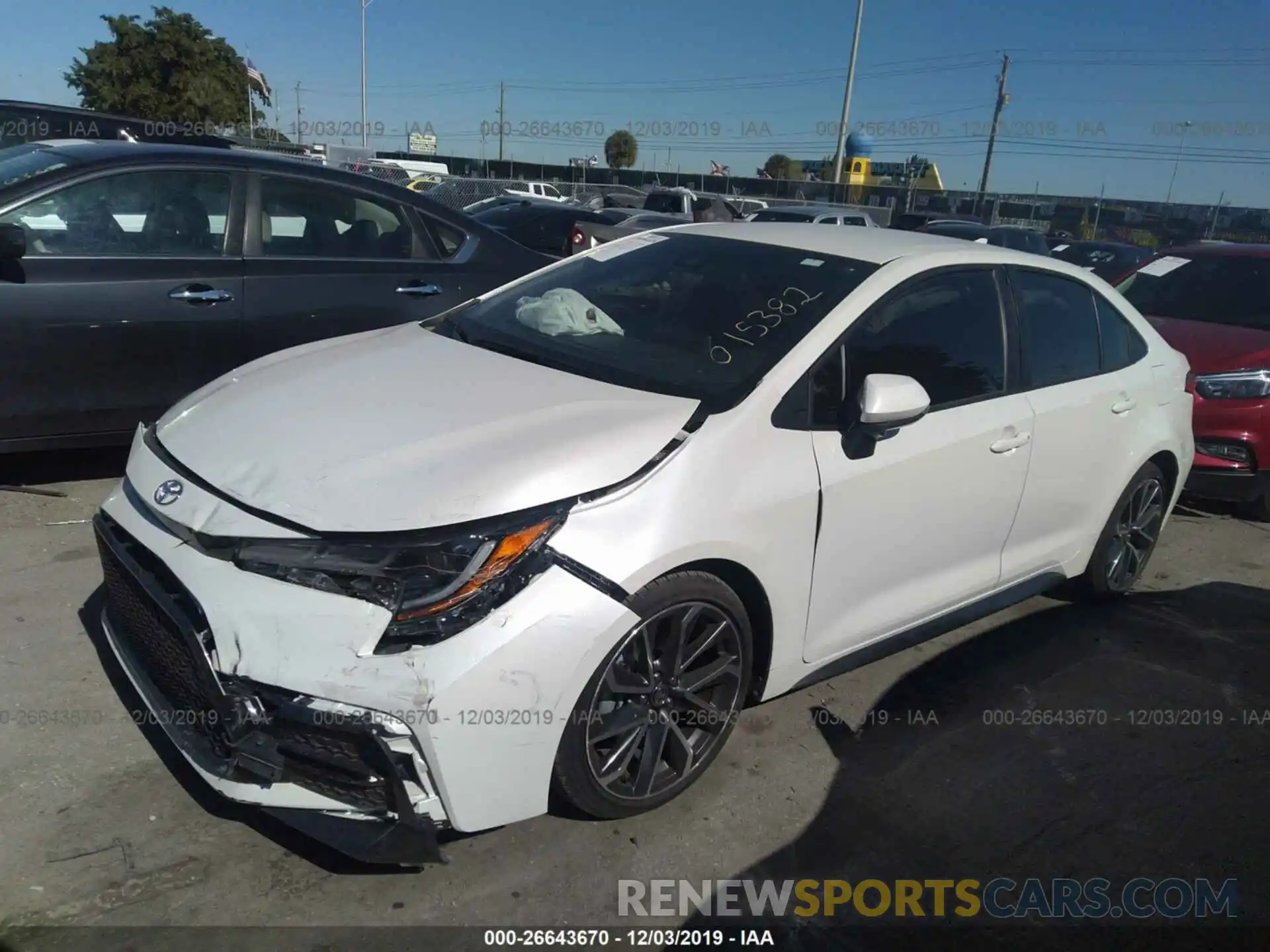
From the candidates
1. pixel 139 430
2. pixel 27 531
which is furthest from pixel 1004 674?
pixel 27 531

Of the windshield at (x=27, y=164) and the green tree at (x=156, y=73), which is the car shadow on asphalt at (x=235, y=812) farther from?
the green tree at (x=156, y=73)

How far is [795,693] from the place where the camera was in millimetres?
3564

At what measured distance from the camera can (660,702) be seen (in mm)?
2639

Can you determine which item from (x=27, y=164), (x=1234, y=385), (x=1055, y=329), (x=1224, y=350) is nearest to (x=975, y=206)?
(x=1224, y=350)

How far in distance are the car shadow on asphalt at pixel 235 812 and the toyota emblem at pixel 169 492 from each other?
23.9 inches

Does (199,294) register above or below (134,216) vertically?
below

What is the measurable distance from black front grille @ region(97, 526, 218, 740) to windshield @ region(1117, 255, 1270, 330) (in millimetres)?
6323

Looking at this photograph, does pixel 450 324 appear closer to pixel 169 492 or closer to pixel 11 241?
pixel 169 492

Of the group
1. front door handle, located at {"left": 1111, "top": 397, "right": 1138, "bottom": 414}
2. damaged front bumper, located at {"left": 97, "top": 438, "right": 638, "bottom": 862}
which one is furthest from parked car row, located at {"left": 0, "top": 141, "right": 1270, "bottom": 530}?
damaged front bumper, located at {"left": 97, "top": 438, "right": 638, "bottom": 862}

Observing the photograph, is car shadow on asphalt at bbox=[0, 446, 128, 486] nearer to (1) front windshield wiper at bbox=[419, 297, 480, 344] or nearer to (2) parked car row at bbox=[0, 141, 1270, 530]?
(2) parked car row at bbox=[0, 141, 1270, 530]

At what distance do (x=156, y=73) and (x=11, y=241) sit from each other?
144 feet

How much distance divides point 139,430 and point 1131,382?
12.8 ft

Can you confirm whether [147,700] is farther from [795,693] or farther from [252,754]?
[795,693]

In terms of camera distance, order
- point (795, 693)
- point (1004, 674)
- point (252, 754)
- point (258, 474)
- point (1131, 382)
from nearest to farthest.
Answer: point (252, 754)
point (258, 474)
point (795, 693)
point (1004, 674)
point (1131, 382)
